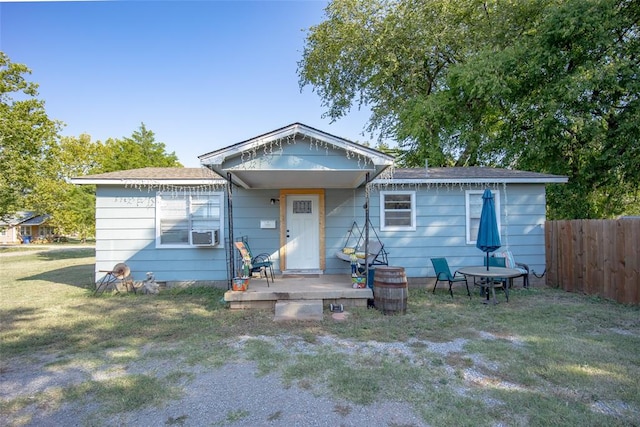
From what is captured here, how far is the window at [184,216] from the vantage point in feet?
23.7

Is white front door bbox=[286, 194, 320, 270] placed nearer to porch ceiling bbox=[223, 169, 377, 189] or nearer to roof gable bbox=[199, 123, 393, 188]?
porch ceiling bbox=[223, 169, 377, 189]

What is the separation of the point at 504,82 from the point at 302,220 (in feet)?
27.4

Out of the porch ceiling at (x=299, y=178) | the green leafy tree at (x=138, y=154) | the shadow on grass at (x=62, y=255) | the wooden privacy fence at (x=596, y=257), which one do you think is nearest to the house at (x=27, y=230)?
the green leafy tree at (x=138, y=154)

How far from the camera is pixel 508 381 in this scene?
3.01 meters

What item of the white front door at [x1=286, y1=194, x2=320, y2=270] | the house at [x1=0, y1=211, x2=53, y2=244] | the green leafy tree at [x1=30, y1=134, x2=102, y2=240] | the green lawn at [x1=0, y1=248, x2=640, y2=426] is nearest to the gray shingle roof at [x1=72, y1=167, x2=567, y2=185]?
the white front door at [x1=286, y1=194, x2=320, y2=270]

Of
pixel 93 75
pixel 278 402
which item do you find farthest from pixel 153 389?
pixel 93 75

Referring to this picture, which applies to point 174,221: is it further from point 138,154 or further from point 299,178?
point 138,154

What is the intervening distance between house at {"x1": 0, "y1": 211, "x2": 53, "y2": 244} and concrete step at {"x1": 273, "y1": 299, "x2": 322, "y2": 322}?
37.2 meters

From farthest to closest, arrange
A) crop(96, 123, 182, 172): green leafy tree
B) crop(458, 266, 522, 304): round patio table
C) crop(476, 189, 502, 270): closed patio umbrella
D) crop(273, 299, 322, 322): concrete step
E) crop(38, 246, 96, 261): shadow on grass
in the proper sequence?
crop(96, 123, 182, 172): green leafy tree
crop(38, 246, 96, 261): shadow on grass
crop(476, 189, 502, 270): closed patio umbrella
crop(458, 266, 522, 304): round patio table
crop(273, 299, 322, 322): concrete step

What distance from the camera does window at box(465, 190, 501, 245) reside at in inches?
296

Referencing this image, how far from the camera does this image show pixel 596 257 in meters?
6.28

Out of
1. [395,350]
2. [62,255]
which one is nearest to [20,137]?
[62,255]

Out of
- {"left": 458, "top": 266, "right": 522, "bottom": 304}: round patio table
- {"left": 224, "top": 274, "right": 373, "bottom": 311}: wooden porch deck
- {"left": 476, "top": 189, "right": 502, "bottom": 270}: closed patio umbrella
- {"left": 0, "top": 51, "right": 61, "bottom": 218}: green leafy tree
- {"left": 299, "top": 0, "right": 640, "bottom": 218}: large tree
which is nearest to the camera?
{"left": 224, "top": 274, "right": 373, "bottom": 311}: wooden porch deck

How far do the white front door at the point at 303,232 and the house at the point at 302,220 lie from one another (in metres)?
0.02
